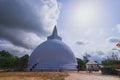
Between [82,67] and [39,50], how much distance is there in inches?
723

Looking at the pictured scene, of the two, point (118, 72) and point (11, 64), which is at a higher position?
point (11, 64)

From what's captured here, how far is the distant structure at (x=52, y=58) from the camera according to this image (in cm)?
5712

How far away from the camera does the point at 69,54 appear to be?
60406mm

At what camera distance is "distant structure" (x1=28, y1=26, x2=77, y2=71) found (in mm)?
57125

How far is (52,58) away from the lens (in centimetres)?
5862

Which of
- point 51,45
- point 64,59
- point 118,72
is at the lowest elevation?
point 118,72

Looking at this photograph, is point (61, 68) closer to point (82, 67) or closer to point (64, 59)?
point (64, 59)

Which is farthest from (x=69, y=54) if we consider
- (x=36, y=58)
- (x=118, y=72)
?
(x=118, y=72)

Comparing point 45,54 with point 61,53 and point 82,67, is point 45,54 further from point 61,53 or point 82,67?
point 82,67

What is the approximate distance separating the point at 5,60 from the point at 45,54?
2616 centimetres

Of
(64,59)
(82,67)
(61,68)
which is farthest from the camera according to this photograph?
(82,67)

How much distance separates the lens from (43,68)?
→ 56844mm

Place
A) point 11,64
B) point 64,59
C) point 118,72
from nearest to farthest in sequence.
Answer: point 118,72 → point 64,59 → point 11,64

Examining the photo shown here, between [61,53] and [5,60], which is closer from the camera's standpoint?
[61,53]
